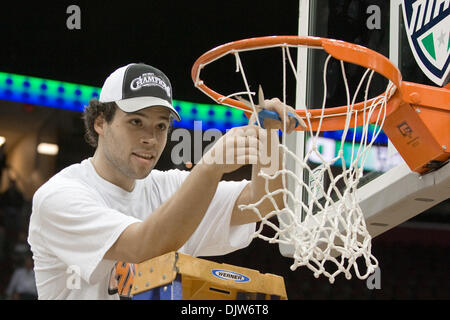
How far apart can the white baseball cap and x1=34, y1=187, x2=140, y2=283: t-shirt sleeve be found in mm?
282

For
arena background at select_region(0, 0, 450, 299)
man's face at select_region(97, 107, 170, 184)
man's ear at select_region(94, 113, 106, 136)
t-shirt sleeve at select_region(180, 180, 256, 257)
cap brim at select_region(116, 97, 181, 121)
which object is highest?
arena background at select_region(0, 0, 450, 299)

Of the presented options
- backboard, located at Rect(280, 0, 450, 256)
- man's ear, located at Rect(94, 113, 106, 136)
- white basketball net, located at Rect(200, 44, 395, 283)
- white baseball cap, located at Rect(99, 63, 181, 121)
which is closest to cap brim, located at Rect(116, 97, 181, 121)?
white baseball cap, located at Rect(99, 63, 181, 121)

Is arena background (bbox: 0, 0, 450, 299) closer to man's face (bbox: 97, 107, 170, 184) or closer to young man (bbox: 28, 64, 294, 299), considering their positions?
young man (bbox: 28, 64, 294, 299)

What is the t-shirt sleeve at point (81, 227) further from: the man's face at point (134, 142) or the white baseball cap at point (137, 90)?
the white baseball cap at point (137, 90)

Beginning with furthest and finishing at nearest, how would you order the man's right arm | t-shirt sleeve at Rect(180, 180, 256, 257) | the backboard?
the backboard, t-shirt sleeve at Rect(180, 180, 256, 257), the man's right arm

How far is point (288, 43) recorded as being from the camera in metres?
1.77

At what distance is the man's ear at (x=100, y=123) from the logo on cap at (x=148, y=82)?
0.16m

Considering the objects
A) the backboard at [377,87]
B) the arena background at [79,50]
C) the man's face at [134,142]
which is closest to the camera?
the man's face at [134,142]

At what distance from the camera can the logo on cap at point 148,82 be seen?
181 centimetres

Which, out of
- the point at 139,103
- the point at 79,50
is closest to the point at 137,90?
the point at 139,103

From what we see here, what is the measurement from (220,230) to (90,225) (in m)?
0.41

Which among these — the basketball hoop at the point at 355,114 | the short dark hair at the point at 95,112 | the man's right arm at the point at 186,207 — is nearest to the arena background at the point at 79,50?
the short dark hair at the point at 95,112

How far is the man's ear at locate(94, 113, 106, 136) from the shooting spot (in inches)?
74.8
